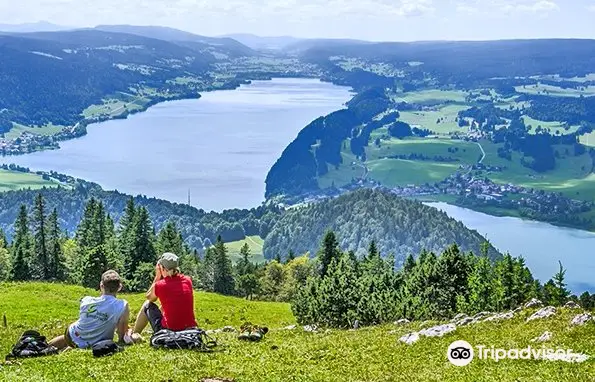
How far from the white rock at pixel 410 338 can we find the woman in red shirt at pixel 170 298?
792cm

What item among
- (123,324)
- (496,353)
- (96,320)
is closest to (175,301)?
(123,324)

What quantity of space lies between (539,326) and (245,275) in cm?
9702

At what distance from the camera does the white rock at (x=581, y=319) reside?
925 inches

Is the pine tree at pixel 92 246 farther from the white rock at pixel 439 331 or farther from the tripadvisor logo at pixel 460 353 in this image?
the tripadvisor logo at pixel 460 353

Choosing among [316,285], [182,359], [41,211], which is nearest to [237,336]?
[182,359]

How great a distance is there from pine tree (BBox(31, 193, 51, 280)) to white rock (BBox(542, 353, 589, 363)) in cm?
9095

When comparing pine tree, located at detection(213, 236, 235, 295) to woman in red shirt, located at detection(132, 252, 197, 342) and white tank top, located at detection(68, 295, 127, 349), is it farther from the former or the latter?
white tank top, located at detection(68, 295, 127, 349)

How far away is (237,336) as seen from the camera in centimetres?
2595

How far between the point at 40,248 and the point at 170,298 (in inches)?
3412

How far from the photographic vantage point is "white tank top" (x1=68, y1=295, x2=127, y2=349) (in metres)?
20.3

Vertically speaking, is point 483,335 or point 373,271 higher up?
point 483,335

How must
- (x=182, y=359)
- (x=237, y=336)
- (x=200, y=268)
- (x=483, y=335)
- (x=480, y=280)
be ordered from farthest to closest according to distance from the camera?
(x=200, y=268)
(x=480, y=280)
(x=237, y=336)
(x=483, y=335)
(x=182, y=359)

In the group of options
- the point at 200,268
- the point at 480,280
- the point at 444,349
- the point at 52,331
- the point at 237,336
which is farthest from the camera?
the point at 200,268

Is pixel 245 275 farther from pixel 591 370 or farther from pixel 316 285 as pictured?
pixel 591 370
